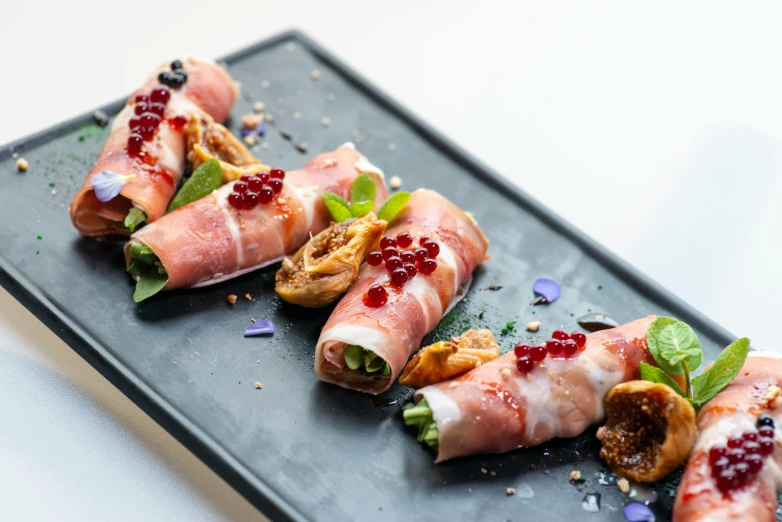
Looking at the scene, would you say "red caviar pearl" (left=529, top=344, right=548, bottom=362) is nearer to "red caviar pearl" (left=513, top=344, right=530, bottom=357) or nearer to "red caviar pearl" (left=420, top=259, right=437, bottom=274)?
"red caviar pearl" (left=513, top=344, right=530, bottom=357)

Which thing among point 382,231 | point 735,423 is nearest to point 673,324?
point 735,423

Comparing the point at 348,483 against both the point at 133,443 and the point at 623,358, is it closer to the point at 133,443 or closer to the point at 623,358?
the point at 133,443

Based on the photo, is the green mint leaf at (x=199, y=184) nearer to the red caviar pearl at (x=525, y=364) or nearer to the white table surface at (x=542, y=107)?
the white table surface at (x=542, y=107)

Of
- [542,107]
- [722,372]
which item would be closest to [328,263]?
[722,372]

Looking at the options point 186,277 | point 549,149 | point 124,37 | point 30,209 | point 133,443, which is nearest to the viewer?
point 133,443

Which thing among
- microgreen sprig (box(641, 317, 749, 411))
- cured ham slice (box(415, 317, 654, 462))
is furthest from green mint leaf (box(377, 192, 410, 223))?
microgreen sprig (box(641, 317, 749, 411))

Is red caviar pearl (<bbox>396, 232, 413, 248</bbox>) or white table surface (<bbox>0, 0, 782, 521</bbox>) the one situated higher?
red caviar pearl (<bbox>396, 232, 413, 248</bbox>)

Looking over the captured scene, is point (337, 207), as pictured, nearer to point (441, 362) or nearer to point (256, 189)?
point (256, 189)
